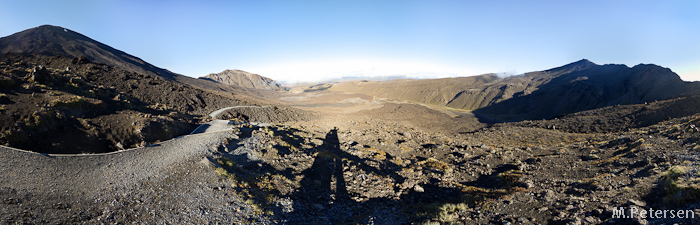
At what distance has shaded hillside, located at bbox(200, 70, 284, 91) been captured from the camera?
461 feet

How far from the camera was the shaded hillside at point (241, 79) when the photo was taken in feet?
461

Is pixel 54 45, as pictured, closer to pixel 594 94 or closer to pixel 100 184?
pixel 100 184

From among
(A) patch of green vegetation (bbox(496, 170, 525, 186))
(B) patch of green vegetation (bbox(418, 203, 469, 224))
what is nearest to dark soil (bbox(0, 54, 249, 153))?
(B) patch of green vegetation (bbox(418, 203, 469, 224))

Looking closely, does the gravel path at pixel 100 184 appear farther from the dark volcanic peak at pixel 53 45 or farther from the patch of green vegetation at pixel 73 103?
the dark volcanic peak at pixel 53 45

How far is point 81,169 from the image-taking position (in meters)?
9.59

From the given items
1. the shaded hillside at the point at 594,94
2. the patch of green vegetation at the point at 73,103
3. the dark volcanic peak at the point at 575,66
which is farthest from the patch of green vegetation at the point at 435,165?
the dark volcanic peak at the point at 575,66

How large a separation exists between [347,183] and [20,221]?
11.5m

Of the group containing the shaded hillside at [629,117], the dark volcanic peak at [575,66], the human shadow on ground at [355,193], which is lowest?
the human shadow on ground at [355,193]

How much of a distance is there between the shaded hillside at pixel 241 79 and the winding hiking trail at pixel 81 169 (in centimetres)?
13741

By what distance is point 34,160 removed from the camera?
9258 mm

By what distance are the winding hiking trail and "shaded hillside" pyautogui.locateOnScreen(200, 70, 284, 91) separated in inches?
5410

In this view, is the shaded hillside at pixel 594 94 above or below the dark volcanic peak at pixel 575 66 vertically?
below

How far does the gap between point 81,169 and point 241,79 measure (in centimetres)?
15015

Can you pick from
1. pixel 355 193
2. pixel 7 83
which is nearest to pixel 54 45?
pixel 7 83
